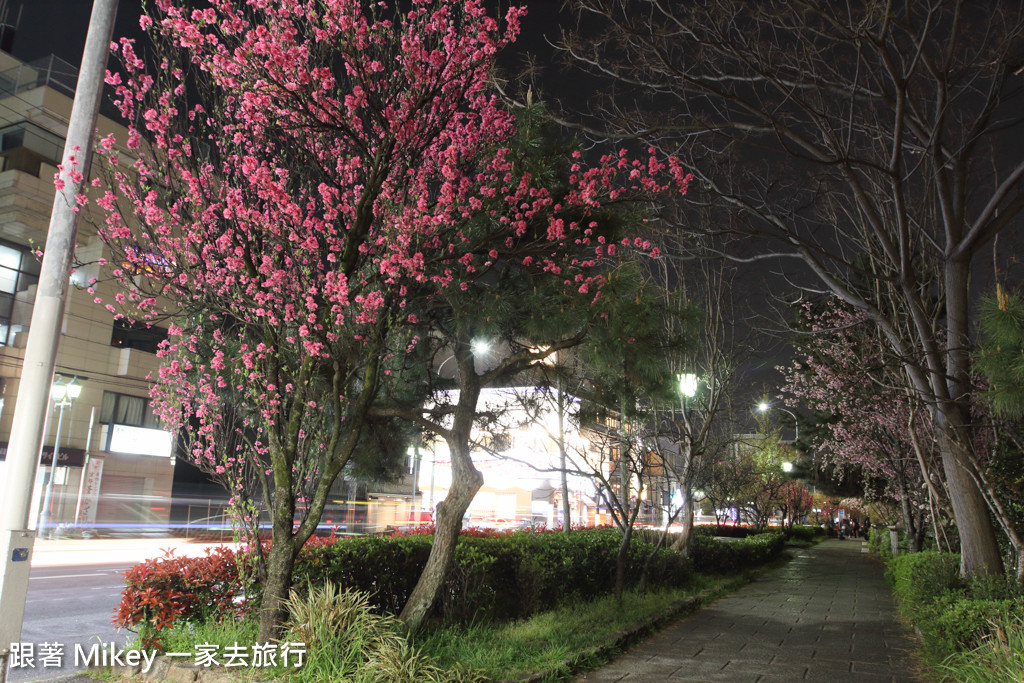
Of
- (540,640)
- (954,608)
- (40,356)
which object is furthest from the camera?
(540,640)

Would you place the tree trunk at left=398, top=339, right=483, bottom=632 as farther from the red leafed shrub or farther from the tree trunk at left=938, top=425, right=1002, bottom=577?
the tree trunk at left=938, top=425, right=1002, bottom=577

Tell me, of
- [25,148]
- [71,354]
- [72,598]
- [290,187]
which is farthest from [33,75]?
[290,187]

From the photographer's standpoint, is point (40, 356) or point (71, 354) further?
point (71, 354)

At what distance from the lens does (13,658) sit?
4.44 meters

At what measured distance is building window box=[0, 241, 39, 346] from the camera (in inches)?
936

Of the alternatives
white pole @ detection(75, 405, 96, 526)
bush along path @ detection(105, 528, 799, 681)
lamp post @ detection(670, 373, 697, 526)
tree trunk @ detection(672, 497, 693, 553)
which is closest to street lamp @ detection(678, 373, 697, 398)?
lamp post @ detection(670, 373, 697, 526)

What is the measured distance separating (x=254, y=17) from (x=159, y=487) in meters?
28.8

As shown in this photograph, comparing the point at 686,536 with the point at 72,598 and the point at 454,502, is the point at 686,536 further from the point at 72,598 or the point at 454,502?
the point at 72,598

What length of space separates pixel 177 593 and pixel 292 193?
12.0 feet

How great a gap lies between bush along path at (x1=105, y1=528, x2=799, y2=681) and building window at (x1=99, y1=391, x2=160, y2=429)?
77.0 ft

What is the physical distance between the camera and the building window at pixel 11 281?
23766mm

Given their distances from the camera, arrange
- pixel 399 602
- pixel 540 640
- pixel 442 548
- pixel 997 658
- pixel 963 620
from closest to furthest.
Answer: pixel 997 658
pixel 963 620
pixel 540 640
pixel 442 548
pixel 399 602

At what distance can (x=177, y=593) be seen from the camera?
592 centimetres

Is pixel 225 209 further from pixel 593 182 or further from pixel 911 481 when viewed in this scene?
pixel 911 481
